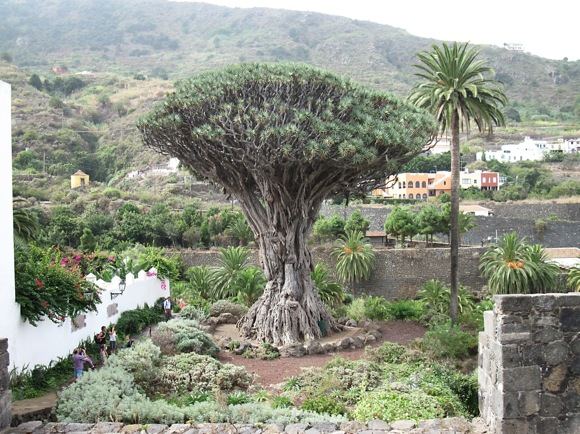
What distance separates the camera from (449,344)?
1578 cm

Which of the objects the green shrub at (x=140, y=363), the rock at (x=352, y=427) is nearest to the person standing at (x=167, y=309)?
the green shrub at (x=140, y=363)

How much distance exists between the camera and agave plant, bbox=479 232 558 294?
24531 millimetres

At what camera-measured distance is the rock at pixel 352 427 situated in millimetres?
7199

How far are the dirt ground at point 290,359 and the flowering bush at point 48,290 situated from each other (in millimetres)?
3821

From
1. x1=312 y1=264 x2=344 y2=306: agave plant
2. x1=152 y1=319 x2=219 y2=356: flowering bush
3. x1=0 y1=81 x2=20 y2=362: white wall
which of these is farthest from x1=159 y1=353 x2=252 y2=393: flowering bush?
x1=312 y1=264 x2=344 y2=306: agave plant

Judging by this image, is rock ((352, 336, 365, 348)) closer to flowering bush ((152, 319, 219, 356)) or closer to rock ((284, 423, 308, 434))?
flowering bush ((152, 319, 219, 356))

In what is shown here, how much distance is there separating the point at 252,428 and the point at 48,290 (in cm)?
675

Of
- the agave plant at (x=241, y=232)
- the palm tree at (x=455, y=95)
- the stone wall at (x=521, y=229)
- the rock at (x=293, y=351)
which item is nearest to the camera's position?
the rock at (x=293, y=351)

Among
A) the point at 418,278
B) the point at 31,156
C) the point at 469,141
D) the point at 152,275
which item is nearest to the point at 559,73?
the point at 469,141

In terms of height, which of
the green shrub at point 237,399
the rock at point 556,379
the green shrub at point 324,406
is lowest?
the green shrub at point 237,399

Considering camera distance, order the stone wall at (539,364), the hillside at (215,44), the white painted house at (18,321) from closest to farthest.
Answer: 1. the stone wall at (539,364)
2. the white painted house at (18,321)
3. the hillside at (215,44)

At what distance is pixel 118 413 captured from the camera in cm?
822

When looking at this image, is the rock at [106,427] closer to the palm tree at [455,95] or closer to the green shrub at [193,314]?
the green shrub at [193,314]

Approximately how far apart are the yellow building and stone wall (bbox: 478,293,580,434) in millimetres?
53378
